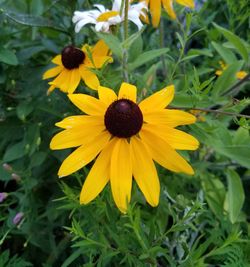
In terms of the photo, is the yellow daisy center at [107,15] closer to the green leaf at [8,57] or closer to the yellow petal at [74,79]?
the yellow petal at [74,79]

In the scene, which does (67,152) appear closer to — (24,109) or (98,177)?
(24,109)

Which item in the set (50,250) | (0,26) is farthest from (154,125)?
(0,26)

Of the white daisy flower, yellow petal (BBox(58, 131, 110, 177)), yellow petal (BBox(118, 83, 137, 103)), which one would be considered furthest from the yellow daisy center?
yellow petal (BBox(58, 131, 110, 177))

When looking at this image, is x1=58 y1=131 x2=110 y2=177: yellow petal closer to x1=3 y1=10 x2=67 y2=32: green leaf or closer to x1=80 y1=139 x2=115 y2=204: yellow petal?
x1=80 y1=139 x2=115 y2=204: yellow petal

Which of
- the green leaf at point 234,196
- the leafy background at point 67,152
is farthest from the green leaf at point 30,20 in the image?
the green leaf at point 234,196

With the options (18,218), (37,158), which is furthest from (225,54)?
(18,218)

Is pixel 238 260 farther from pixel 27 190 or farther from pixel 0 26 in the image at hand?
pixel 0 26

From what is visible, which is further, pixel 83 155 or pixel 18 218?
pixel 18 218
